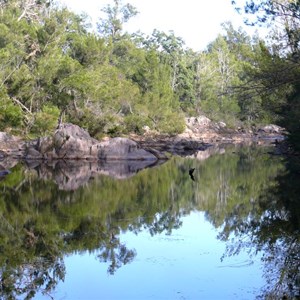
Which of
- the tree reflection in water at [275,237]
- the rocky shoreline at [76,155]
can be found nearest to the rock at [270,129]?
the rocky shoreline at [76,155]

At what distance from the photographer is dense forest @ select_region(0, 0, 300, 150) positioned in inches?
717

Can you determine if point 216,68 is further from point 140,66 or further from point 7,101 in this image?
point 7,101

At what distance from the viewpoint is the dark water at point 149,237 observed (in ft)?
25.3

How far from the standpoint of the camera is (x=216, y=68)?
70.0 metres

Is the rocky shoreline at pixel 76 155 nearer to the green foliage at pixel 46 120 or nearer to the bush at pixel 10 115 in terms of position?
the bush at pixel 10 115

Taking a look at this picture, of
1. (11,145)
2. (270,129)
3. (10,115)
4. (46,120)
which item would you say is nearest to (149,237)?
(11,145)

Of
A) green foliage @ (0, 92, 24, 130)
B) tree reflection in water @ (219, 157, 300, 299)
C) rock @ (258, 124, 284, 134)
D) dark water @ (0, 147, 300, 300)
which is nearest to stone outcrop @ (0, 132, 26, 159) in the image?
green foliage @ (0, 92, 24, 130)

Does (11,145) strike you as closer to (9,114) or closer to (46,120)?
(9,114)

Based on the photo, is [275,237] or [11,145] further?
[11,145]

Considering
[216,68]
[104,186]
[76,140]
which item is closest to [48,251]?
[104,186]

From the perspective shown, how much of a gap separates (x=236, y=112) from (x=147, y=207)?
50418 millimetres

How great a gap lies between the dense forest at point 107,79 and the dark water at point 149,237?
12.0 ft

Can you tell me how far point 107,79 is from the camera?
130 feet

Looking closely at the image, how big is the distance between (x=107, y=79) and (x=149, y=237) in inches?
1155
